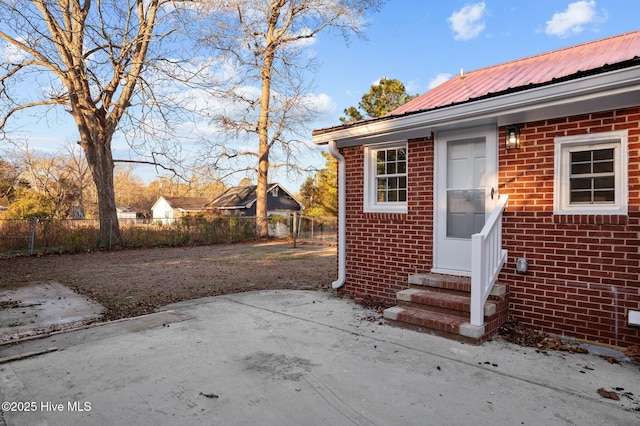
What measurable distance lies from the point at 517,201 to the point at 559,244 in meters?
0.67

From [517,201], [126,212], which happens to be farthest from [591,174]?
[126,212]

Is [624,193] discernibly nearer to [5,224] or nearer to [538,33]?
[538,33]

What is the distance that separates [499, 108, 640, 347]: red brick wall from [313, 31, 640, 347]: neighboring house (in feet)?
0.04

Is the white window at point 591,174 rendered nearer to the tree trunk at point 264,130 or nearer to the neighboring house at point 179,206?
the tree trunk at point 264,130

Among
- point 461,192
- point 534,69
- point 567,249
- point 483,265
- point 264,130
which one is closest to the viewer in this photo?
point 483,265

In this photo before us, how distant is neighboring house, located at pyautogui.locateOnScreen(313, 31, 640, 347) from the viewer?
13.1 feet

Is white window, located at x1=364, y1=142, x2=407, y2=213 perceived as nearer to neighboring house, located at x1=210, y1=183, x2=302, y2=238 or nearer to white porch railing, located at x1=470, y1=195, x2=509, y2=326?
white porch railing, located at x1=470, y1=195, x2=509, y2=326

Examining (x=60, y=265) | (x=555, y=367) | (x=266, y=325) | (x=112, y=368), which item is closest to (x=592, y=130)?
(x=555, y=367)

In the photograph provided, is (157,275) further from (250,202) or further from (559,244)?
(250,202)

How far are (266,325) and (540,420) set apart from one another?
3.18m

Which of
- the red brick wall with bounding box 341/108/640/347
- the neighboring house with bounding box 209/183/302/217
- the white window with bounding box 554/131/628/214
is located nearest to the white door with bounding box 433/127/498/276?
the red brick wall with bounding box 341/108/640/347

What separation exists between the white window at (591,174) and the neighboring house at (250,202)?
31.2 metres

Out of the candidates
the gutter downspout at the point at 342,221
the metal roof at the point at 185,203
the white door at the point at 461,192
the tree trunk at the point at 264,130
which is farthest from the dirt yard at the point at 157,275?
the metal roof at the point at 185,203

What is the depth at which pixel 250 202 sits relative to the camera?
35500 millimetres
